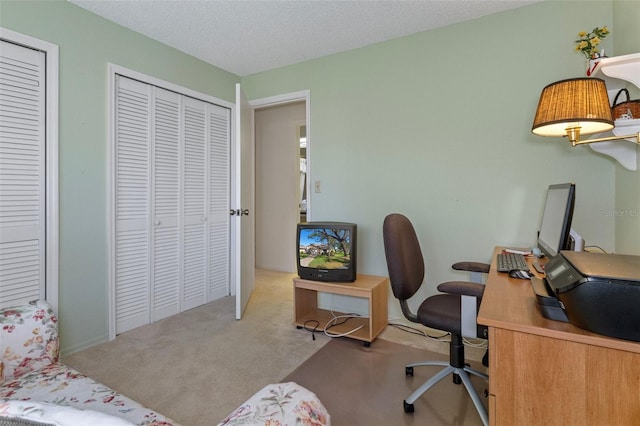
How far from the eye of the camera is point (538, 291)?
100 centimetres

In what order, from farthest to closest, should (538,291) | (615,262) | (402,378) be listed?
(402,378) < (538,291) < (615,262)

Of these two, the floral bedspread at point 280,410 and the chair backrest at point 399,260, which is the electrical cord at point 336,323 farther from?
the floral bedspread at point 280,410

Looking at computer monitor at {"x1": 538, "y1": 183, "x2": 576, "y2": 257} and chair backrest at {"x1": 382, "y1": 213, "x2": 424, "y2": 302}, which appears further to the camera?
chair backrest at {"x1": 382, "y1": 213, "x2": 424, "y2": 302}

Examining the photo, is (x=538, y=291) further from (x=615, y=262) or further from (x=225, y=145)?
(x=225, y=145)

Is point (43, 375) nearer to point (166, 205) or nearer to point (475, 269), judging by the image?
point (166, 205)

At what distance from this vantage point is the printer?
73 cm

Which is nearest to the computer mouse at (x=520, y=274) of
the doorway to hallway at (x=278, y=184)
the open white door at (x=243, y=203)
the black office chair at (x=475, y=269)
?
the black office chair at (x=475, y=269)

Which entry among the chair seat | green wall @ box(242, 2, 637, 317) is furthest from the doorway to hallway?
the chair seat

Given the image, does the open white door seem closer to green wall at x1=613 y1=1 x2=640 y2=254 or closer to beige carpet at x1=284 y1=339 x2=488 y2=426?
beige carpet at x1=284 y1=339 x2=488 y2=426

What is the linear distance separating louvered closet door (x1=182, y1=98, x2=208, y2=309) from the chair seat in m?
2.28

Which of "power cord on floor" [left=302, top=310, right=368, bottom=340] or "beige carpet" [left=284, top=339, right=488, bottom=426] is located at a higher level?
"power cord on floor" [left=302, top=310, right=368, bottom=340]

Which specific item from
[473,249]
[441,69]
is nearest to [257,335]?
[473,249]

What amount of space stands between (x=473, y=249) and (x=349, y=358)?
4.07ft

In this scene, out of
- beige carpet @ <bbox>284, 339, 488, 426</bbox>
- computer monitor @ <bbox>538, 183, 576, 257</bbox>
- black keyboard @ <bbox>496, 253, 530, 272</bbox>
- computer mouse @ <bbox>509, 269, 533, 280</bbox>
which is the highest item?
computer monitor @ <bbox>538, 183, 576, 257</bbox>
